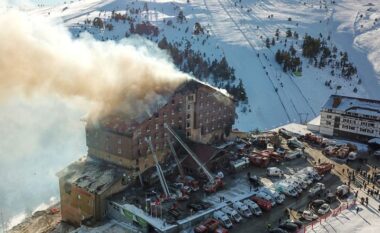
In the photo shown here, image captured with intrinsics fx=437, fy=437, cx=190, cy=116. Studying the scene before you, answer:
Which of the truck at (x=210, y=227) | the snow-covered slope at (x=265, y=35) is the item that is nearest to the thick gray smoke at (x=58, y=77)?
the truck at (x=210, y=227)

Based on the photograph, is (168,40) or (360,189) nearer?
(360,189)

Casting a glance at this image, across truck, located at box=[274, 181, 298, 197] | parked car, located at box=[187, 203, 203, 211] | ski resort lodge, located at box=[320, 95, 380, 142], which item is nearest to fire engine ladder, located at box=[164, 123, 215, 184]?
parked car, located at box=[187, 203, 203, 211]

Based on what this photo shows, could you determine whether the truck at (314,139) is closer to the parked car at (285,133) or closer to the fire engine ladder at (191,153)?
the parked car at (285,133)

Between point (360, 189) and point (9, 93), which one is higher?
point (9, 93)

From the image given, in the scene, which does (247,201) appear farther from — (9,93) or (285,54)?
(285,54)

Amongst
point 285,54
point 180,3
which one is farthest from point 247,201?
point 180,3

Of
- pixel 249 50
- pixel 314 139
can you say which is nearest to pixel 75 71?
pixel 314 139

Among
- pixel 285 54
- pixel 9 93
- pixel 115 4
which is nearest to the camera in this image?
pixel 9 93
